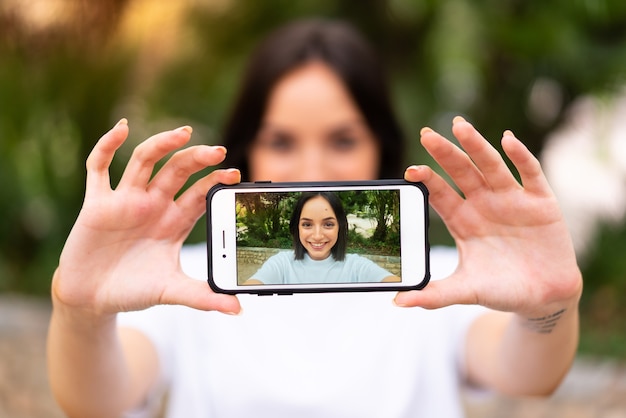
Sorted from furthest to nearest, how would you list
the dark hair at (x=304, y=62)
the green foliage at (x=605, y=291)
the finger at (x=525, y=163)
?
the green foliage at (x=605, y=291), the dark hair at (x=304, y=62), the finger at (x=525, y=163)

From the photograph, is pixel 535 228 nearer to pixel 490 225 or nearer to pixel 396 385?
pixel 490 225

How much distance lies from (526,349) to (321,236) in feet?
1.57

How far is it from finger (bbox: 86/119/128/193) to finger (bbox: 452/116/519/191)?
53cm

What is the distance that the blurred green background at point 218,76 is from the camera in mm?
3150

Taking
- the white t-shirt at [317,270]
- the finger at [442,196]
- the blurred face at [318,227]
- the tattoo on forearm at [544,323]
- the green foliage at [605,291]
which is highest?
the finger at [442,196]

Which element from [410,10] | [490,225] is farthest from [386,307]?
[410,10]

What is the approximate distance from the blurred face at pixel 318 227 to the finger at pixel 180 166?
0.18m

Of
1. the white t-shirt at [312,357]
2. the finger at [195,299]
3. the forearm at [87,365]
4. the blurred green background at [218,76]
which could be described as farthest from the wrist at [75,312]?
the blurred green background at [218,76]

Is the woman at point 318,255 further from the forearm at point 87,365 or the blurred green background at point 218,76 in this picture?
the blurred green background at point 218,76

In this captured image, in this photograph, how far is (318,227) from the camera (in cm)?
106

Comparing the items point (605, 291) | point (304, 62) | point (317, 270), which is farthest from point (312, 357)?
point (605, 291)

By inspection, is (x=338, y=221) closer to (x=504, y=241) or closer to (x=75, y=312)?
(x=504, y=241)

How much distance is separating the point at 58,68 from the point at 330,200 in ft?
9.85

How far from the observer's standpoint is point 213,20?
3.34 metres
